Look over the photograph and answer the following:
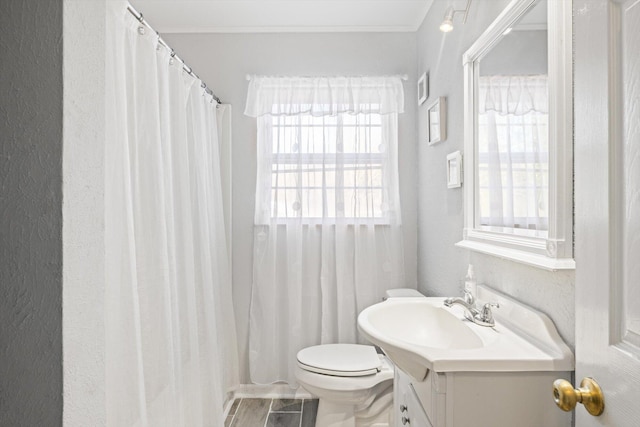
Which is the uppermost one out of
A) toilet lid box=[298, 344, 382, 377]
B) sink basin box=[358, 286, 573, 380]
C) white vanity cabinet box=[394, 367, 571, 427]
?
sink basin box=[358, 286, 573, 380]

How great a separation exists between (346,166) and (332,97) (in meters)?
0.46

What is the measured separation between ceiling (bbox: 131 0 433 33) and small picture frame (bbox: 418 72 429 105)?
0.40 meters

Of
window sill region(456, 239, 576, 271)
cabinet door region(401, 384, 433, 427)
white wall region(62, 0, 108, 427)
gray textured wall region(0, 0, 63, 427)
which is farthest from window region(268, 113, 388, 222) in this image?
gray textured wall region(0, 0, 63, 427)

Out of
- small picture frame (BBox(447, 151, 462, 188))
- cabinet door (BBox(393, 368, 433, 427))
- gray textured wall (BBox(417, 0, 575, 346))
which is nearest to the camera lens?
gray textured wall (BBox(417, 0, 575, 346))

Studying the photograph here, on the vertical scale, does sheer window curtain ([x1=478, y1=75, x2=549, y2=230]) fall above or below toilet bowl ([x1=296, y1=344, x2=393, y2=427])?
above

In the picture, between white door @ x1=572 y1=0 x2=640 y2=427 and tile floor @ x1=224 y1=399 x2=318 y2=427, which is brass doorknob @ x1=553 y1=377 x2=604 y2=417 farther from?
tile floor @ x1=224 y1=399 x2=318 y2=427

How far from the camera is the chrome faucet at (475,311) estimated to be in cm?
130

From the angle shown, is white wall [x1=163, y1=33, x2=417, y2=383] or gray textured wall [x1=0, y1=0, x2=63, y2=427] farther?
white wall [x1=163, y1=33, x2=417, y2=383]

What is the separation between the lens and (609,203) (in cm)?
61

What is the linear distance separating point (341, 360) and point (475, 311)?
0.92 m

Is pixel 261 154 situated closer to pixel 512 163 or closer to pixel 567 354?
pixel 512 163

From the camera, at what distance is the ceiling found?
228 cm

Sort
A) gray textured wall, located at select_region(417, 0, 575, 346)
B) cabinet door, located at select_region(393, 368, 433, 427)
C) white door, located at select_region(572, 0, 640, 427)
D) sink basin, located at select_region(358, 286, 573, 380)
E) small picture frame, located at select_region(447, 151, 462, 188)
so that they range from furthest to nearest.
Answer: small picture frame, located at select_region(447, 151, 462, 188) < cabinet door, located at select_region(393, 368, 433, 427) < gray textured wall, located at select_region(417, 0, 575, 346) < sink basin, located at select_region(358, 286, 573, 380) < white door, located at select_region(572, 0, 640, 427)

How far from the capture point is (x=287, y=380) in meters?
2.52
